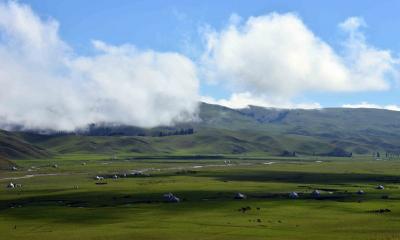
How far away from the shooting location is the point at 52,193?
161750 mm

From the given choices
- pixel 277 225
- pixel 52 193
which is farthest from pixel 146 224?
pixel 52 193

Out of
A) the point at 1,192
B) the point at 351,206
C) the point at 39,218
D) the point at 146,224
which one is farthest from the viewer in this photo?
the point at 1,192

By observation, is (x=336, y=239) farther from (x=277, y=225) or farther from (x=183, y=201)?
(x=183, y=201)

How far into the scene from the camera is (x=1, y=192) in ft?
570

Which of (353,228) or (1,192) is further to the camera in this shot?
(1,192)

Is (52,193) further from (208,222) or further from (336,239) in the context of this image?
(336,239)

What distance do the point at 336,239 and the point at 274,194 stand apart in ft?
237

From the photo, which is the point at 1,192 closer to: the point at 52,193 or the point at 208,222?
the point at 52,193

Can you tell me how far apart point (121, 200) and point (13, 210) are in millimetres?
25994

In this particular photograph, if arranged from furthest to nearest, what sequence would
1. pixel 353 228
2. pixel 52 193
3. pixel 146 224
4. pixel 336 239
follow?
pixel 52 193, pixel 146 224, pixel 353 228, pixel 336 239

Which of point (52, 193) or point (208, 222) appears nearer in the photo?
point (208, 222)

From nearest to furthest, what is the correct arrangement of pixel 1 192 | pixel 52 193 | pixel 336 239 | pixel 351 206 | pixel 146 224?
pixel 336 239 < pixel 146 224 < pixel 351 206 < pixel 52 193 < pixel 1 192

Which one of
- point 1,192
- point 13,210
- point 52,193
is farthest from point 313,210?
point 1,192

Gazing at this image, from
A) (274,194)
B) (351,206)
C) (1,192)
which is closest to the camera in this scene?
(351,206)
